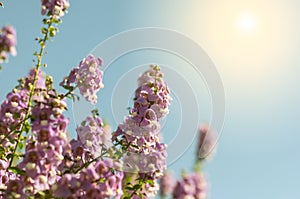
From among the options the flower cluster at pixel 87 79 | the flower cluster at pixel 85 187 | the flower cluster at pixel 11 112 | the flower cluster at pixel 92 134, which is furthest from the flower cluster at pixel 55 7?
the flower cluster at pixel 85 187

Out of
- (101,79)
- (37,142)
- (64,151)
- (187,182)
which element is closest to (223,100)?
(187,182)

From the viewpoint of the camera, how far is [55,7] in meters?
4.68

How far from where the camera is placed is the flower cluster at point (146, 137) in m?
4.71

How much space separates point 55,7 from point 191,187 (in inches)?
120

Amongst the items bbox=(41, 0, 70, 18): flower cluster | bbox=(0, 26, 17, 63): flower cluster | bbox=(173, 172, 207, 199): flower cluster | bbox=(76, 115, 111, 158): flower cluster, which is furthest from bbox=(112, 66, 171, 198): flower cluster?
bbox=(0, 26, 17, 63): flower cluster

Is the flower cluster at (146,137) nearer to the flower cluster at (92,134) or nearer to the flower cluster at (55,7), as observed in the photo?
the flower cluster at (92,134)

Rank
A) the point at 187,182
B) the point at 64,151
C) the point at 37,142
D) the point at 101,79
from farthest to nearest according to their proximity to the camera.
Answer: the point at 187,182
the point at 101,79
the point at 64,151
the point at 37,142

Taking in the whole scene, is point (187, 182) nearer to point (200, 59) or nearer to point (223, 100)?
point (223, 100)

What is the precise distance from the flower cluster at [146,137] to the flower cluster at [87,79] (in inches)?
18.9

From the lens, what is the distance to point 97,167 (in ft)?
12.4

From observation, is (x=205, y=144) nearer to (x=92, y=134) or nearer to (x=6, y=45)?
(x=92, y=134)

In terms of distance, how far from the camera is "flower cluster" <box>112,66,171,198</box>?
4715 millimetres

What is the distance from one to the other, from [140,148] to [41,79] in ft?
4.25

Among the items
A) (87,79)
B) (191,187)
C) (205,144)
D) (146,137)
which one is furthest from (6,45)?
(205,144)
